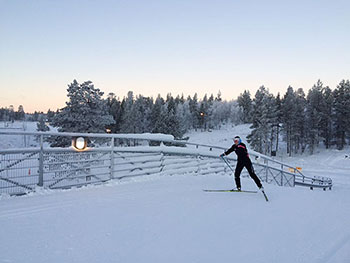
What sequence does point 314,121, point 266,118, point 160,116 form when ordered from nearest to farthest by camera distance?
point 160,116 → point 266,118 → point 314,121

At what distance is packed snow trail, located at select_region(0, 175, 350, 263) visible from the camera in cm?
341

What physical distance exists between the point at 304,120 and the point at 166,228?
60545 mm

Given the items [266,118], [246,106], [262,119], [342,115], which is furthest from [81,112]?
[246,106]

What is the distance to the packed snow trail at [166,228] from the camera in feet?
11.2

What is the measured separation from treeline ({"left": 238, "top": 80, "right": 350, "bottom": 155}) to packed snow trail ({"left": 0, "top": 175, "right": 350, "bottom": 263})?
46.6 metres

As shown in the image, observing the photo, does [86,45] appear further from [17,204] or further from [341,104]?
[341,104]

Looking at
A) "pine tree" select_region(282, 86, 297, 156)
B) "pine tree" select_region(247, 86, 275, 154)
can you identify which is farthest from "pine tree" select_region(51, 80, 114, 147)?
"pine tree" select_region(282, 86, 297, 156)

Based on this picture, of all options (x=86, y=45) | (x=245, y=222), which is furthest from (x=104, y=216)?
(x=86, y=45)

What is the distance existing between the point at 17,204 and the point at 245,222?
5.06m

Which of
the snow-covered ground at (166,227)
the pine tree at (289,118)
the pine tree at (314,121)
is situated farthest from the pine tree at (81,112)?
the pine tree at (314,121)

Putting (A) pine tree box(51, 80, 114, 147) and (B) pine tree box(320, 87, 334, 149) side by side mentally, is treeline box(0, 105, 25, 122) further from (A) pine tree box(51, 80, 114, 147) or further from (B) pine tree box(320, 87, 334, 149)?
(B) pine tree box(320, 87, 334, 149)

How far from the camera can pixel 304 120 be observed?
184 feet

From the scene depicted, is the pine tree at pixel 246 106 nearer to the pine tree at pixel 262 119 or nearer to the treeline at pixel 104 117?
the treeline at pixel 104 117

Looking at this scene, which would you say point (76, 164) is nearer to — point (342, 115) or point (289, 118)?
point (289, 118)
